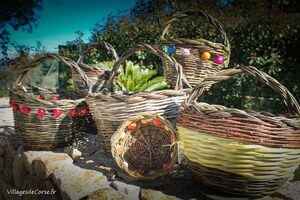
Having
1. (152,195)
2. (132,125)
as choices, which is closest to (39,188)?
(132,125)

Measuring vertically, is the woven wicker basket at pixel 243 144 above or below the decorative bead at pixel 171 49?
below

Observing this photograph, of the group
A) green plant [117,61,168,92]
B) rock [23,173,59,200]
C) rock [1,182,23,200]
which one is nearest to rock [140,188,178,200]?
rock [23,173,59,200]

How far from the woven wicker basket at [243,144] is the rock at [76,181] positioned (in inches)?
25.3

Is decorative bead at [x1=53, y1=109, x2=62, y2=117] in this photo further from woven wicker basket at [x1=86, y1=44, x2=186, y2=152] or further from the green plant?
the green plant

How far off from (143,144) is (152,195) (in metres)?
0.38

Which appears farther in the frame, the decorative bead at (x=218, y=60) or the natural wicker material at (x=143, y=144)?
the decorative bead at (x=218, y=60)

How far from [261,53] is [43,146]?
2799 mm

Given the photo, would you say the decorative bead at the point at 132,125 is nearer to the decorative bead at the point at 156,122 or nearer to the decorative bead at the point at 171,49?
the decorative bead at the point at 156,122

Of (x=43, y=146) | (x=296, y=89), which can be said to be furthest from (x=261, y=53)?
(x=43, y=146)

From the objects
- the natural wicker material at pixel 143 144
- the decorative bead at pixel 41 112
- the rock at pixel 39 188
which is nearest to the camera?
the natural wicker material at pixel 143 144

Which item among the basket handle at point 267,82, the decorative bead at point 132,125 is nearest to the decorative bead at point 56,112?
the decorative bead at point 132,125

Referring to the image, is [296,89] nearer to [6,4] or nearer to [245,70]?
[245,70]

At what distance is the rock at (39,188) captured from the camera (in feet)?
6.43

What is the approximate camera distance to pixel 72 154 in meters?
2.08
